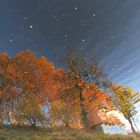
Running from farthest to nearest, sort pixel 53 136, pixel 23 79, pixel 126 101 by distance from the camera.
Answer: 1. pixel 126 101
2. pixel 23 79
3. pixel 53 136

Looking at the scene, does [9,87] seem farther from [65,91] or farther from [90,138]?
[90,138]

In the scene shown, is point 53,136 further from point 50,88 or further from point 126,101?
point 126,101

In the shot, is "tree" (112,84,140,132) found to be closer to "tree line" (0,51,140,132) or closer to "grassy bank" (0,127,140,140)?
"tree line" (0,51,140,132)

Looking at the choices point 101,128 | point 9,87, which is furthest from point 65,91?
point 101,128

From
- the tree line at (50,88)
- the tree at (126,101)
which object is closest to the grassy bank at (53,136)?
the tree line at (50,88)

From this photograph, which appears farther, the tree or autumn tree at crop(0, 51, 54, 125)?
the tree

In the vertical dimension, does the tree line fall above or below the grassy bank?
above

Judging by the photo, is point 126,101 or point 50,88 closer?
point 50,88

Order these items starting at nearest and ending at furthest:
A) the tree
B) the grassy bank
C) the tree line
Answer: the grassy bank
the tree line
the tree

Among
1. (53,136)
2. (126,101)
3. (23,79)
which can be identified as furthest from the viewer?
(126,101)

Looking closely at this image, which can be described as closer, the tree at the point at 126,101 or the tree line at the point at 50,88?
the tree line at the point at 50,88

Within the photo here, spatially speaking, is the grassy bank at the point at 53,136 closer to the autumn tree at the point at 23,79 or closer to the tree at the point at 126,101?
the autumn tree at the point at 23,79

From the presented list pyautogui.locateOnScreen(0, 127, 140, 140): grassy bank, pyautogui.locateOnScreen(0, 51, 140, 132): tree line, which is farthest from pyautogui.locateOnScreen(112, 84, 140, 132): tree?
pyautogui.locateOnScreen(0, 127, 140, 140): grassy bank

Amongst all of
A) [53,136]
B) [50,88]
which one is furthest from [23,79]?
[53,136]
